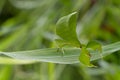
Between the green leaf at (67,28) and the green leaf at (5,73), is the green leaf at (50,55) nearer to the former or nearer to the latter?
the green leaf at (67,28)

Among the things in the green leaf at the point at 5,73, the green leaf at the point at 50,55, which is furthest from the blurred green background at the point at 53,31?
the green leaf at the point at 50,55

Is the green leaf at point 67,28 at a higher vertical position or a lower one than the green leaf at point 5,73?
higher

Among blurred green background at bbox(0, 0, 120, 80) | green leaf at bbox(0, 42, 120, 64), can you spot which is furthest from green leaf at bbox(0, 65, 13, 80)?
green leaf at bbox(0, 42, 120, 64)

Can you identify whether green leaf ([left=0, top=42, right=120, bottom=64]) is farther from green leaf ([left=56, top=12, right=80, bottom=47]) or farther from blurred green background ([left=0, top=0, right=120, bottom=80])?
blurred green background ([left=0, top=0, right=120, bottom=80])

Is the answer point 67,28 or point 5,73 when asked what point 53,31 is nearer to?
point 5,73

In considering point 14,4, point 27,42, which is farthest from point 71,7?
point 14,4

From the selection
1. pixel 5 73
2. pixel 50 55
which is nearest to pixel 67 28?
pixel 50 55
